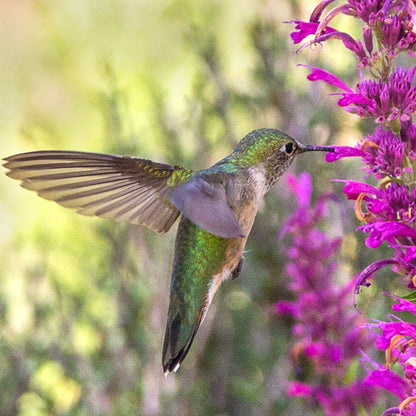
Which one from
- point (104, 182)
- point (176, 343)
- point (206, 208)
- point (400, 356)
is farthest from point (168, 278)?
point (400, 356)

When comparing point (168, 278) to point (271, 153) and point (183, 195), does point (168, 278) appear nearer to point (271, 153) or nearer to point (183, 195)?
point (271, 153)

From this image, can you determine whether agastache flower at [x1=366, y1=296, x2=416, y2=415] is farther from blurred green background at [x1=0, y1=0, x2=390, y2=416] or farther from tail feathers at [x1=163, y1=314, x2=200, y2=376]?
blurred green background at [x1=0, y1=0, x2=390, y2=416]

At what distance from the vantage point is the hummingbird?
2018mm

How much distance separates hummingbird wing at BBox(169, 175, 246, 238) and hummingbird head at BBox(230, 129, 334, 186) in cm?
27

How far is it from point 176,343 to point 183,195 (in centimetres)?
57

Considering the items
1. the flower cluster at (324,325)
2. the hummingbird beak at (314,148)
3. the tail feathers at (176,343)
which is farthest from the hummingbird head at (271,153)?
the tail feathers at (176,343)

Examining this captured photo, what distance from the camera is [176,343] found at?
7.61 feet

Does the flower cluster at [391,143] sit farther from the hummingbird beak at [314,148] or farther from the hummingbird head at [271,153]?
the hummingbird head at [271,153]

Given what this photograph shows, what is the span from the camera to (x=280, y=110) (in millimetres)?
3867

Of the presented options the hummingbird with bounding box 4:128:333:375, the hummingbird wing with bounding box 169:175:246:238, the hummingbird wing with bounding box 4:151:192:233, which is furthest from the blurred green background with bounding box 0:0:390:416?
the hummingbird wing with bounding box 169:175:246:238

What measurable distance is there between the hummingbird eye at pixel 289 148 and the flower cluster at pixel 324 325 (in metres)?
0.41

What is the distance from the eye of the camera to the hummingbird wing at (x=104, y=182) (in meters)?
2.02

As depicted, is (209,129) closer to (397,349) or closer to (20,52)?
(397,349)

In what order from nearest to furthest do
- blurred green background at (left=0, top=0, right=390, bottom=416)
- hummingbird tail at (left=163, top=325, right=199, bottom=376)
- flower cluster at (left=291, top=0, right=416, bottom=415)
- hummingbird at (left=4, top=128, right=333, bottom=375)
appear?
flower cluster at (left=291, top=0, right=416, bottom=415)
hummingbird at (left=4, top=128, right=333, bottom=375)
hummingbird tail at (left=163, top=325, right=199, bottom=376)
blurred green background at (left=0, top=0, right=390, bottom=416)
